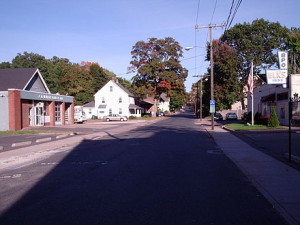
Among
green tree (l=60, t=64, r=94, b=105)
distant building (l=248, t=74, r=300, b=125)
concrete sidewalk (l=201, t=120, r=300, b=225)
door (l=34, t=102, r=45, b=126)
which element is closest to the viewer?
concrete sidewalk (l=201, t=120, r=300, b=225)

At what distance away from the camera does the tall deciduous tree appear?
232ft

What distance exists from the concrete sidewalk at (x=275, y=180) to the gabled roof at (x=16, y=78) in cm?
2845

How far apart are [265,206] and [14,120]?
1197 inches

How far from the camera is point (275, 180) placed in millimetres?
8875

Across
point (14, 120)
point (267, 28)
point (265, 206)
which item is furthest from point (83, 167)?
point (267, 28)

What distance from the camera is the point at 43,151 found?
1666 cm

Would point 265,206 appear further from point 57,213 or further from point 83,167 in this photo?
point 83,167

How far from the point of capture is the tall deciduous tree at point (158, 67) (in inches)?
2778

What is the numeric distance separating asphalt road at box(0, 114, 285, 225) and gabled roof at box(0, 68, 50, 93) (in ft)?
86.6

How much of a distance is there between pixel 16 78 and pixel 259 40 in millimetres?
40435

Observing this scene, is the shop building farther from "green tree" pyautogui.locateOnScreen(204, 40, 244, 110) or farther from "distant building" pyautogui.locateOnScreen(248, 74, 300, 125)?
"green tree" pyautogui.locateOnScreen(204, 40, 244, 110)

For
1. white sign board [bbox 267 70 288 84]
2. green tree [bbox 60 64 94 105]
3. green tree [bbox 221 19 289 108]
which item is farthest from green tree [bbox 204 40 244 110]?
white sign board [bbox 267 70 288 84]

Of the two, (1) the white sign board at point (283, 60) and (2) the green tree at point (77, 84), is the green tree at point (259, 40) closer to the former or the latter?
(2) the green tree at point (77, 84)

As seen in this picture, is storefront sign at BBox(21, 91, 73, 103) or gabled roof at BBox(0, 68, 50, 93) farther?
gabled roof at BBox(0, 68, 50, 93)
